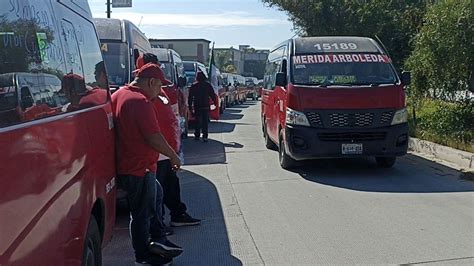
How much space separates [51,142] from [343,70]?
→ 8.89 m

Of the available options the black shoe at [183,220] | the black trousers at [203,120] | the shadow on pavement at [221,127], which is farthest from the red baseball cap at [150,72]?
the shadow on pavement at [221,127]

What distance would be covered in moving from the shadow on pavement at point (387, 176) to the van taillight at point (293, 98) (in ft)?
3.99

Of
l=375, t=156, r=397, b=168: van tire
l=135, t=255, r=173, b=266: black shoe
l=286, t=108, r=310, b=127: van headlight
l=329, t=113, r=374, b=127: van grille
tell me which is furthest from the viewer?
l=375, t=156, r=397, b=168: van tire

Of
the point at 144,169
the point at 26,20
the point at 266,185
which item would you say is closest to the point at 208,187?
the point at 266,185

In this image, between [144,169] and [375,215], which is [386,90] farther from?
[144,169]

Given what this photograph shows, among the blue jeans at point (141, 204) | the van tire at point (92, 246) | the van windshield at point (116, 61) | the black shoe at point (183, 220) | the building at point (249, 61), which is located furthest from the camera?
the building at point (249, 61)

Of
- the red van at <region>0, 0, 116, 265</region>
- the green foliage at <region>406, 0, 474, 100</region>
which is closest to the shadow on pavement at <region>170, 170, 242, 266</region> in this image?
the red van at <region>0, 0, 116, 265</region>

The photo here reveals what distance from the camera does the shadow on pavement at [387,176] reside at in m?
9.77

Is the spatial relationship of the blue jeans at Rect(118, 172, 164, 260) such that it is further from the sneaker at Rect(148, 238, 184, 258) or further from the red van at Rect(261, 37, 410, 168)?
the red van at Rect(261, 37, 410, 168)

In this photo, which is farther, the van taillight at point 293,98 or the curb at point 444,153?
the curb at point 444,153

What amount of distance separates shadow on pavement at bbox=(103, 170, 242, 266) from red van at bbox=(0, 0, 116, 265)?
55.7 inches

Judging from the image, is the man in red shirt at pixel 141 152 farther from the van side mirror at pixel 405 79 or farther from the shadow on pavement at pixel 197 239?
the van side mirror at pixel 405 79

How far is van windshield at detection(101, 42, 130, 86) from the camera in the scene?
10219 mm

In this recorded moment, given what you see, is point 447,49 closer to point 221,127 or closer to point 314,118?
point 314,118
